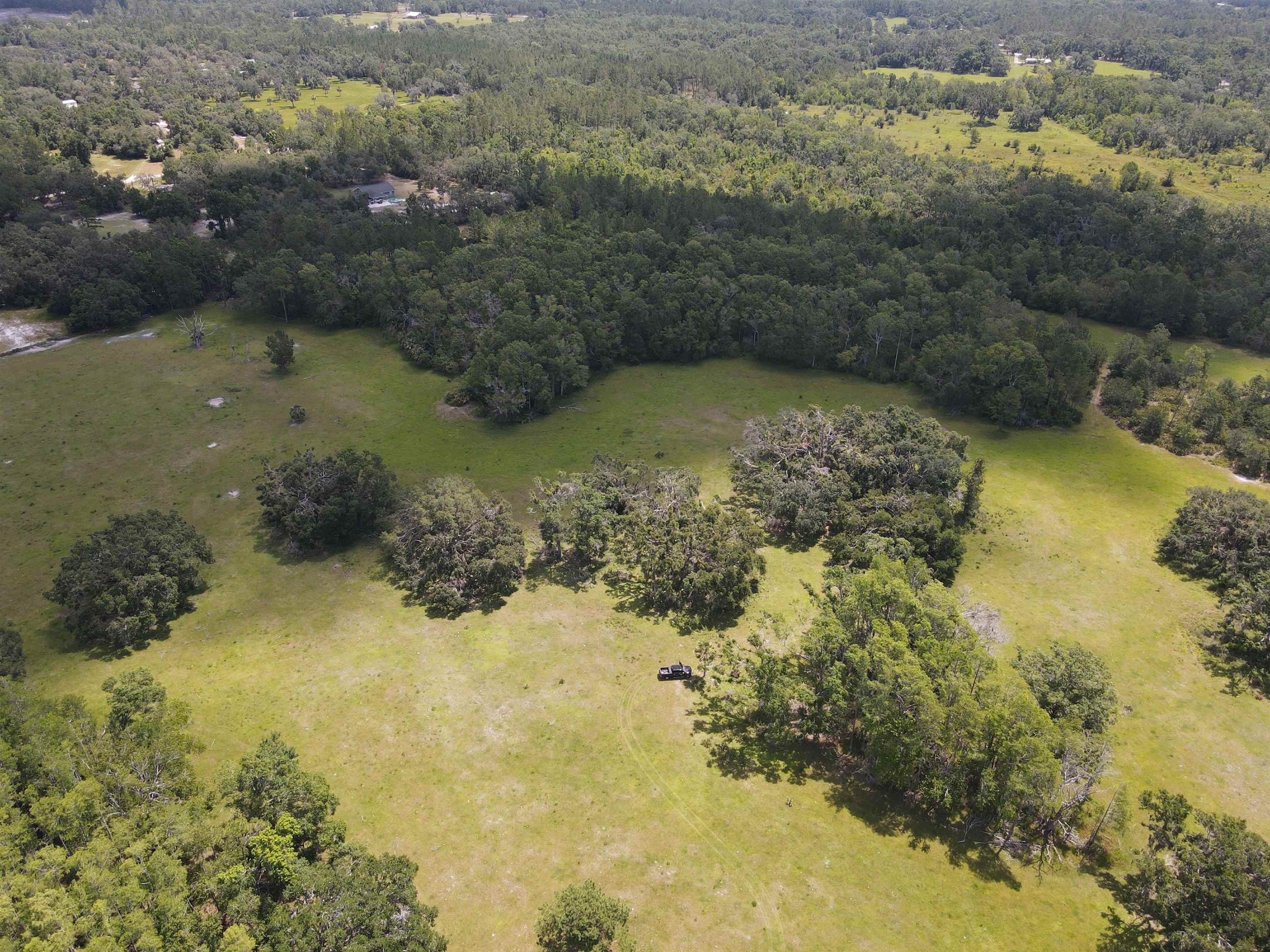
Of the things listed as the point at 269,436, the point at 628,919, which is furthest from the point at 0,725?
the point at 269,436

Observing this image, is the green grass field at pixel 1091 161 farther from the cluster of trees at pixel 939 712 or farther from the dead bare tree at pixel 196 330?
the dead bare tree at pixel 196 330

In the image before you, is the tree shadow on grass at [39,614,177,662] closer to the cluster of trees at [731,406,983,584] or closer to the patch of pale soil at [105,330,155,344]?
the cluster of trees at [731,406,983,584]

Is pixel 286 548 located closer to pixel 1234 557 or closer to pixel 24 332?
pixel 24 332

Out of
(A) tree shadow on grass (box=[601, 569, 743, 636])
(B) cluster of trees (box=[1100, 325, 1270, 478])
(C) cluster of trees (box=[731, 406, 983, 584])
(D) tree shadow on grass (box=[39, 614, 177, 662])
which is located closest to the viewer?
(D) tree shadow on grass (box=[39, 614, 177, 662])

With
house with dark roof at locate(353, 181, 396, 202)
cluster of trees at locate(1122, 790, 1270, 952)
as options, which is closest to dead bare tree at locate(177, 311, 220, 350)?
house with dark roof at locate(353, 181, 396, 202)

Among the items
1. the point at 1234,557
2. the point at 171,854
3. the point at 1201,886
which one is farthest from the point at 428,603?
the point at 1234,557

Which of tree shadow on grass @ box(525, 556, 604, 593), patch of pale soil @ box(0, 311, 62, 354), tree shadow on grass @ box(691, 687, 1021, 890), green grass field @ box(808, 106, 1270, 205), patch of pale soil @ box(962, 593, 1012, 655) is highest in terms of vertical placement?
green grass field @ box(808, 106, 1270, 205)

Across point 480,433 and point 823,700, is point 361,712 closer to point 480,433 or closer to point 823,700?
point 823,700
